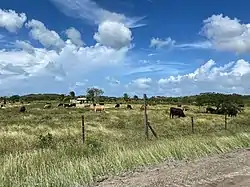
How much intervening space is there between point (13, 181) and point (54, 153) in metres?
3.38

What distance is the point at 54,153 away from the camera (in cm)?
1322

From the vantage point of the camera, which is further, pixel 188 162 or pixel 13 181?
pixel 188 162

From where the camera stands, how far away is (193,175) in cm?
1030

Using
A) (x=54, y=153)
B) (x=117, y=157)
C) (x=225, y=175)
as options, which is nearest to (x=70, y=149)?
(x=54, y=153)

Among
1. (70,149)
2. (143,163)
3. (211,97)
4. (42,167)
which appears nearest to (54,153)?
(70,149)

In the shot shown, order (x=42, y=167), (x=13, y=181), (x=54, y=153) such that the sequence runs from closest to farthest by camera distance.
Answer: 1. (x=13, y=181)
2. (x=42, y=167)
3. (x=54, y=153)

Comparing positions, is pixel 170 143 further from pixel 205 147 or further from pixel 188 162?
pixel 188 162

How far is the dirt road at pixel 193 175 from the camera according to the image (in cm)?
947

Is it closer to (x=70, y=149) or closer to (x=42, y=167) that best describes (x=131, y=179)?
(x=42, y=167)

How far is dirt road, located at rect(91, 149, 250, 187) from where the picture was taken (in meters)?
9.47

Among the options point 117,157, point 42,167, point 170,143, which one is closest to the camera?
point 42,167

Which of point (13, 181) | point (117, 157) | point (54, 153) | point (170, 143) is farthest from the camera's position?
point (170, 143)

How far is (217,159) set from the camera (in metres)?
12.9

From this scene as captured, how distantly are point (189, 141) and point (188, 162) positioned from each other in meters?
3.09
